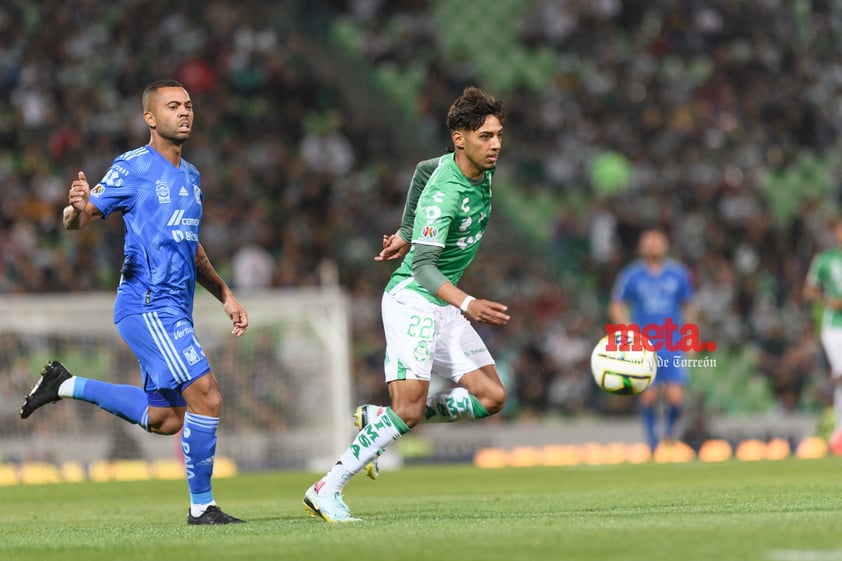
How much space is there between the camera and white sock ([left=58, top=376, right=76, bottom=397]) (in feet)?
29.9

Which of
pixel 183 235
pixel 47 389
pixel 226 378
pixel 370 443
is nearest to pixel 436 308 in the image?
pixel 370 443

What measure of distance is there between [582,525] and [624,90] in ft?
58.4

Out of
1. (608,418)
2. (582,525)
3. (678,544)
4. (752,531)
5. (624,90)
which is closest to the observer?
(678,544)

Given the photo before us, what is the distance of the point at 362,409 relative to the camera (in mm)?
8711

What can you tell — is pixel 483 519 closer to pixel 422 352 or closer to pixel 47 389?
pixel 422 352


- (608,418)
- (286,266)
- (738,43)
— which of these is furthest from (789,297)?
(286,266)

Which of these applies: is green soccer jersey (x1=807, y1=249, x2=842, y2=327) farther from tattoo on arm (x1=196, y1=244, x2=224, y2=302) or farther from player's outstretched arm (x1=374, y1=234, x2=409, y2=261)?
tattoo on arm (x1=196, y1=244, x2=224, y2=302)

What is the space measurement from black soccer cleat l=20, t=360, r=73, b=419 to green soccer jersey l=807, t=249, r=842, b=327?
8.87m

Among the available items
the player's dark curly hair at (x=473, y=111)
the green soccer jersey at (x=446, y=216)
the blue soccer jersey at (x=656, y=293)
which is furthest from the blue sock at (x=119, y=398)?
the blue soccer jersey at (x=656, y=293)

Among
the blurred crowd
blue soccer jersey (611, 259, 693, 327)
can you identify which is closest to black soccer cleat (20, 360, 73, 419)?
blue soccer jersey (611, 259, 693, 327)

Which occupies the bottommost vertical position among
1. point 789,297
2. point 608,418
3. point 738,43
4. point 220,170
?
point 608,418

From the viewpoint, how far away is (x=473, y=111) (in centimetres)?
830

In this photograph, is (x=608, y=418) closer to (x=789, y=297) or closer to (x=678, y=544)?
(x=789, y=297)

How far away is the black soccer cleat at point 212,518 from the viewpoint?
8.14 m
